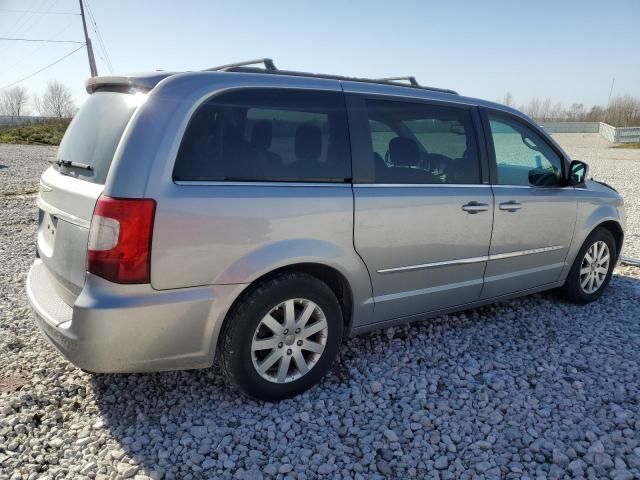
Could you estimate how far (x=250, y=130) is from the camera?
2.71 m

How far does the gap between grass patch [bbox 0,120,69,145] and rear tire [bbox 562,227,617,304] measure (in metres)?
32.9

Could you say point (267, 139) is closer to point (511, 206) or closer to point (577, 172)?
point (511, 206)

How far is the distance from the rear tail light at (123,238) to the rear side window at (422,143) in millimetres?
1437

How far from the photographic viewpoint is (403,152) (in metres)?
3.33

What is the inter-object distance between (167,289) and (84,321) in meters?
0.41

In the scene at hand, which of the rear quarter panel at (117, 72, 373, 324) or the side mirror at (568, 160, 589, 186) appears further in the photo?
the side mirror at (568, 160, 589, 186)

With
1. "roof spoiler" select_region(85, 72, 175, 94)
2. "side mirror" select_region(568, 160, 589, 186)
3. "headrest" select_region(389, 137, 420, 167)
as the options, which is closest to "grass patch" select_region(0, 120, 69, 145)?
"roof spoiler" select_region(85, 72, 175, 94)

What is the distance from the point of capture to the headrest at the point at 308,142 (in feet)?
9.45

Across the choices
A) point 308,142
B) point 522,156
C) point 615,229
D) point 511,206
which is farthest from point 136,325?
point 615,229

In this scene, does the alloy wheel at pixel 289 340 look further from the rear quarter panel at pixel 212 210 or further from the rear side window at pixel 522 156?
the rear side window at pixel 522 156

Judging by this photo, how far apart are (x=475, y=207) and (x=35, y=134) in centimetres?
3593

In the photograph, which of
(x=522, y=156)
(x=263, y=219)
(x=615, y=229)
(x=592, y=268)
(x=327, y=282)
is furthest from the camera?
(x=615, y=229)

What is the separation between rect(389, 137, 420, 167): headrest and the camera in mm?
3271

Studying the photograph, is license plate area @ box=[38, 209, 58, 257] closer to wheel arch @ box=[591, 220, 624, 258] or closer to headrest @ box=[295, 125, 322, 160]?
headrest @ box=[295, 125, 322, 160]
